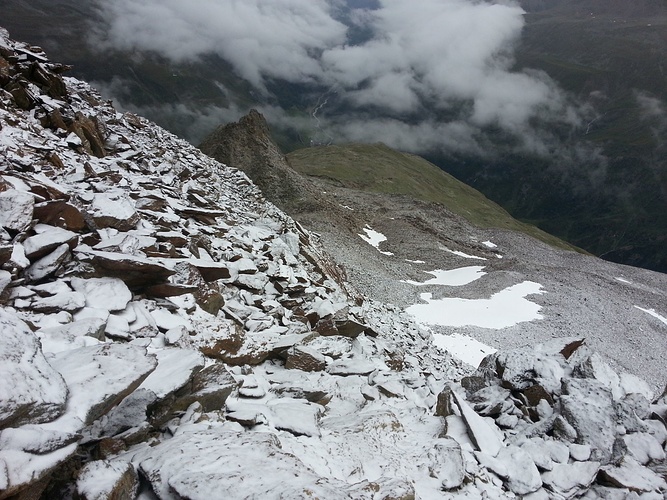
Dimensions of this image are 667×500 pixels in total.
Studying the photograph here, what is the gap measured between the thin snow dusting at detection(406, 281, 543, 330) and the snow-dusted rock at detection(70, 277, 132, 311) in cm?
2695

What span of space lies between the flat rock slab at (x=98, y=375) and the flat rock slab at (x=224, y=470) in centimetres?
95

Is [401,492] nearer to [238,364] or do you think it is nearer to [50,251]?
[238,364]

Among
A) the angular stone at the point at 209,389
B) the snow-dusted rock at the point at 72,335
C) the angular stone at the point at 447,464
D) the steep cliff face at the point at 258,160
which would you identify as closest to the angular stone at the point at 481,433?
the angular stone at the point at 447,464

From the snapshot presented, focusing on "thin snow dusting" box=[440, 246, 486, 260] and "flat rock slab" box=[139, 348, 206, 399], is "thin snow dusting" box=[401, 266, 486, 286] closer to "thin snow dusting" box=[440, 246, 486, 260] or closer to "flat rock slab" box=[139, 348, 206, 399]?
"thin snow dusting" box=[440, 246, 486, 260]

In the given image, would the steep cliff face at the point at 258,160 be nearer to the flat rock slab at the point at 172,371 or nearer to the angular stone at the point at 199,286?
the angular stone at the point at 199,286

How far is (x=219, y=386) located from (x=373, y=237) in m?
55.3

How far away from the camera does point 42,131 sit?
16.3 meters

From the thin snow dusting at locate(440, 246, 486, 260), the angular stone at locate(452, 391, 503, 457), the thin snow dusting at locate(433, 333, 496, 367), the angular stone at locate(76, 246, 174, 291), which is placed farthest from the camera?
the thin snow dusting at locate(440, 246, 486, 260)

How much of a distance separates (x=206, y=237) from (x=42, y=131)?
30.1ft

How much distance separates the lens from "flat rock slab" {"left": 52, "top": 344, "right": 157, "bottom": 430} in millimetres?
4746

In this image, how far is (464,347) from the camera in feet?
90.7

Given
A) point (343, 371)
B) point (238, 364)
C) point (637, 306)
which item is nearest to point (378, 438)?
point (343, 371)

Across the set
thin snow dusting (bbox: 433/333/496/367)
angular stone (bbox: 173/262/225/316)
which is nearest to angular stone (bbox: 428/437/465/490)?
angular stone (bbox: 173/262/225/316)

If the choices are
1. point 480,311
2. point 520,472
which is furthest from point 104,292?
point 480,311
